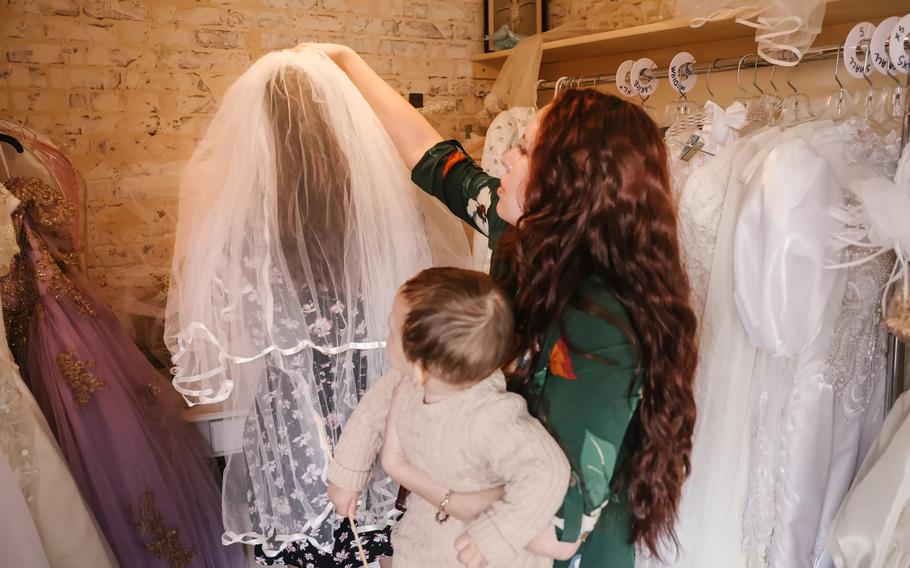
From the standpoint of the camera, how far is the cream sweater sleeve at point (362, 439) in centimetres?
126

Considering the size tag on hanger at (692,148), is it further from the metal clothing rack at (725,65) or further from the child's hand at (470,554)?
the child's hand at (470,554)

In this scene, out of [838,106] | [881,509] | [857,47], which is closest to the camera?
[881,509]

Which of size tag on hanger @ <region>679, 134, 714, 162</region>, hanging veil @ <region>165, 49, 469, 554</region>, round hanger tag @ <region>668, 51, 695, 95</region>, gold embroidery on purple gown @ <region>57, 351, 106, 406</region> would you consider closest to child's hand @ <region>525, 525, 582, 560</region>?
hanging veil @ <region>165, 49, 469, 554</region>

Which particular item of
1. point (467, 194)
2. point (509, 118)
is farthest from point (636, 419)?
point (509, 118)

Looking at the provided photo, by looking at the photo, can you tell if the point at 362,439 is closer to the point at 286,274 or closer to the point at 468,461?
the point at 468,461

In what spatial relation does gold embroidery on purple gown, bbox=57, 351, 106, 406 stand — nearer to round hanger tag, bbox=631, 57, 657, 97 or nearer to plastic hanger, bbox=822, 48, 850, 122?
round hanger tag, bbox=631, 57, 657, 97

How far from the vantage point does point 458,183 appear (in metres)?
1.62

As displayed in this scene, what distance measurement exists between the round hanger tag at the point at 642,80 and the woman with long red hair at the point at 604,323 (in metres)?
0.75

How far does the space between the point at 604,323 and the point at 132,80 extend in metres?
2.14

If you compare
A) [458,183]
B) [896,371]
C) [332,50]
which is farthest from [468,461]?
[332,50]

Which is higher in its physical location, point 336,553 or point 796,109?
point 796,109

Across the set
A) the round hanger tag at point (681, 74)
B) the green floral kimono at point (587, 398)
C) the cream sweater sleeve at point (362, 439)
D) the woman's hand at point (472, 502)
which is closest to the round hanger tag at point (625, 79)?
the round hanger tag at point (681, 74)

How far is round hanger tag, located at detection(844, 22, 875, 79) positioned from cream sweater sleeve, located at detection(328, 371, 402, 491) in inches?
40.7

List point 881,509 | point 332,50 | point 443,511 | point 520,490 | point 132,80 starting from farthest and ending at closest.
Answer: point 132,80
point 332,50
point 881,509
point 443,511
point 520,490
